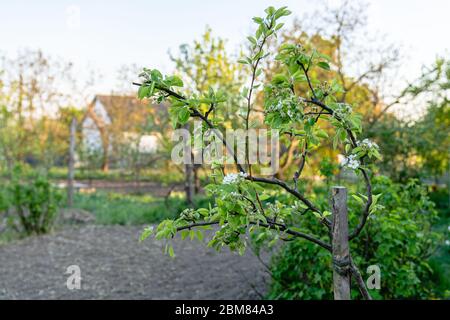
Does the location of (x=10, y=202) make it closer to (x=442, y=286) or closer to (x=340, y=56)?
(x=442, y=286)

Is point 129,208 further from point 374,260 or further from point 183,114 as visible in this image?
point 183,114

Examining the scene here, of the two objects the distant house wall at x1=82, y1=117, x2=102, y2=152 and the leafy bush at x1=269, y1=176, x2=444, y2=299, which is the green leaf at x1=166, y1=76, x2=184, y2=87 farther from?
the distant house wall at x1=82, y1=117, x2=102, y2=152

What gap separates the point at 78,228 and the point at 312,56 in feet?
21.8

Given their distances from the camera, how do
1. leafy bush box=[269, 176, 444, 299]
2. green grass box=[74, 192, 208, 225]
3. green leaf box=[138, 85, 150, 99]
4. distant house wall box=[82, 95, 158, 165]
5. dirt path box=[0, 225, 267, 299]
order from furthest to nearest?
distant house wall box=[82, 95, 158, 165], green grass box=[74, 192, 208, 225], dirt path box=[0, 225, 267, 299], leafy bush box=[269, 176, 444, 299], green leaf box=[138, 85, 150, 99]

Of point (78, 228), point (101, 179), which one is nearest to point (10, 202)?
point (78, 228)

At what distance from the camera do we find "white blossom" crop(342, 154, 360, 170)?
1.44 metres

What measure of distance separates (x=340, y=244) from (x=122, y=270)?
407 centimetres

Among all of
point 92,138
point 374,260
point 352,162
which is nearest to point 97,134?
point 92,138

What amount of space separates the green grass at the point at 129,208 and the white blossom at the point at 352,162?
5928 millimetres

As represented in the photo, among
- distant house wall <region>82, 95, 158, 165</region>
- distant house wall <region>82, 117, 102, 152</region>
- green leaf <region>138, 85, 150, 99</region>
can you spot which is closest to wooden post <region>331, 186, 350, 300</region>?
green leaf <region>138, 85, 150, 99</region>

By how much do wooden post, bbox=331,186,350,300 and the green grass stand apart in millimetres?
5856

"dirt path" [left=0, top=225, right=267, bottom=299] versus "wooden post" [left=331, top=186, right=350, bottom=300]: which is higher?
"wooden post" [left=331, top=186, right=350, bottom=300]

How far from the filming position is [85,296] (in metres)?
4.32

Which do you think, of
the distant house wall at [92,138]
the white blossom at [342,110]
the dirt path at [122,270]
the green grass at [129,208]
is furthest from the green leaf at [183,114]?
the distant house wall at [92,138]
